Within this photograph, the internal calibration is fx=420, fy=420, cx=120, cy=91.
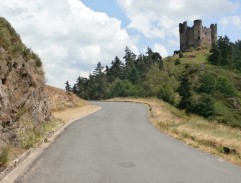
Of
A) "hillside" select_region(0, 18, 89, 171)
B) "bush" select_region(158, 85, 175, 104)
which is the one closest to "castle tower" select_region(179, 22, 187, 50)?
"bush" select_region(158, 85, 175, 104)

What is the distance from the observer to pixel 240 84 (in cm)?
12144

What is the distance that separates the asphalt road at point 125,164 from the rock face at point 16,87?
6.13 feet

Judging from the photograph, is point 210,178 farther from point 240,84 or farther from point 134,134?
point 240,84

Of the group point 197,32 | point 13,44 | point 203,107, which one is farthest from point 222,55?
point 13,44

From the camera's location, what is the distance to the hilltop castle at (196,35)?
164250mm

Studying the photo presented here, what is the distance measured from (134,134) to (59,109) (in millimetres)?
18851

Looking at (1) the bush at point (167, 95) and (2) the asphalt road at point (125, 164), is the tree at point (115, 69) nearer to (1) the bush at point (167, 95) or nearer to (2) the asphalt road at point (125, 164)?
(1) the bush at point (167, 95)

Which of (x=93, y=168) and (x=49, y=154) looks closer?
(x=93, y=168)

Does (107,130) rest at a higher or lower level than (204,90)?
lower

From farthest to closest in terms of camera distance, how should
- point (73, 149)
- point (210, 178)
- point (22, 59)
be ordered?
point (22, 59), point (73, 149), point (210, 178)

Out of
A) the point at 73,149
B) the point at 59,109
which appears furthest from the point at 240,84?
the point at 73,149

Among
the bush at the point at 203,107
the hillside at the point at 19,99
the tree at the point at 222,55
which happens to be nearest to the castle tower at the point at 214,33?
the tree at the point at 222,55

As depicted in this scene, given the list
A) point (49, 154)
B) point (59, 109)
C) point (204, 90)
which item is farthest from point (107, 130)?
point (204, 90)

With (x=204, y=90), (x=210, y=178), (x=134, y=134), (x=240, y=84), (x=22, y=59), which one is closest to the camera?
(x=210, y=178)
